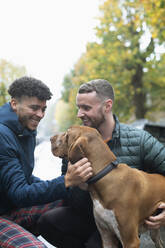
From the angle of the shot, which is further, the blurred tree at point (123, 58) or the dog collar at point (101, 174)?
the blurred tree at point (123, 58)

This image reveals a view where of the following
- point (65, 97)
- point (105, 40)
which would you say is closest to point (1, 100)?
point (105, 40)

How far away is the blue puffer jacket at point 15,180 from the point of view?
2336 millimetres

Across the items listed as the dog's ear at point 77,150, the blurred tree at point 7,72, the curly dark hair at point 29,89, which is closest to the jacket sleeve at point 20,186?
the dog's ear at point 77,150

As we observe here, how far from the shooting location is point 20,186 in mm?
2332

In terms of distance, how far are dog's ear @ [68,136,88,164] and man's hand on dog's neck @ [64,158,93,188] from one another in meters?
0.05

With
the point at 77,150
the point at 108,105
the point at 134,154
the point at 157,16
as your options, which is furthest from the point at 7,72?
the point at 77,150

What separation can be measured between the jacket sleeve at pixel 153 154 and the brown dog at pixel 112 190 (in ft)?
1.06

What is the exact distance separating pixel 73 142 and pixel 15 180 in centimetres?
64

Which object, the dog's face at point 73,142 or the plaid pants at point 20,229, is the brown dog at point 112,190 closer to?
the dog's face at point 73,142

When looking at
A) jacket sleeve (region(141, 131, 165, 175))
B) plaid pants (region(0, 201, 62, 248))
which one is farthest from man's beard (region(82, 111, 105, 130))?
plaid pants (region(0, 201, 62, 248))

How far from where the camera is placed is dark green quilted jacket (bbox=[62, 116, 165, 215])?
2848 mm

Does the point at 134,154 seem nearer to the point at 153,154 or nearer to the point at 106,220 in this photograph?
the point at 153,154

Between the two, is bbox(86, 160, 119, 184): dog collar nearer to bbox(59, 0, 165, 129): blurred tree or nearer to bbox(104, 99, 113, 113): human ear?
bbox(104, 99, 113, 113): human ear

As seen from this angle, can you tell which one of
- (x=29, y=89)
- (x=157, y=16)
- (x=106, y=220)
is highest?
(x=157, y=16)
